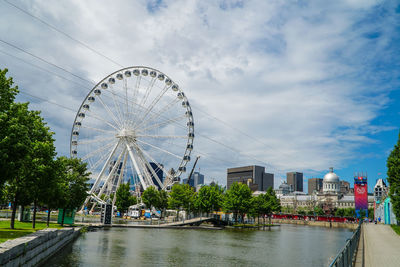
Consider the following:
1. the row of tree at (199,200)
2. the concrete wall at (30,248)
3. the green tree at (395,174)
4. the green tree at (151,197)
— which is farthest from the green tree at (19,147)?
the row of tree at (199,200)

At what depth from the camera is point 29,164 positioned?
1239 inches

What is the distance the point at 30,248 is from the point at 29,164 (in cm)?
1502

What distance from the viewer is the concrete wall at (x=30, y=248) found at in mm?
14750

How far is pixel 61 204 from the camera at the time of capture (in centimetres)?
4644

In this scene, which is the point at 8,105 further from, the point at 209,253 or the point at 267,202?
the point at 267,202

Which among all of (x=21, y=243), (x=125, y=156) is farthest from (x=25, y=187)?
(x=125, y=156)

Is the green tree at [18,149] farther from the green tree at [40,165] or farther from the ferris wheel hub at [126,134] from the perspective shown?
the ferris wheel hub at [126,134]

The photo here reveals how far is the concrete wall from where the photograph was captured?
1475 cm

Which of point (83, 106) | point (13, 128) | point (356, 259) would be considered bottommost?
point (356, 259)

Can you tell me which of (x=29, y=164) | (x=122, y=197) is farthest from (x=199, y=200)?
(x=29, y=164)

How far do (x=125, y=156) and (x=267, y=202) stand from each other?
55.2 m

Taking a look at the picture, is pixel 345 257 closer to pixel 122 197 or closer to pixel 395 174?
pixel 395 174

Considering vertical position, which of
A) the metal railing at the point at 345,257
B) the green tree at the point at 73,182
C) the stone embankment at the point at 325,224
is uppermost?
the green tree at the point at 73,182

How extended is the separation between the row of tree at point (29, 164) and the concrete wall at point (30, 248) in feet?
15.7
